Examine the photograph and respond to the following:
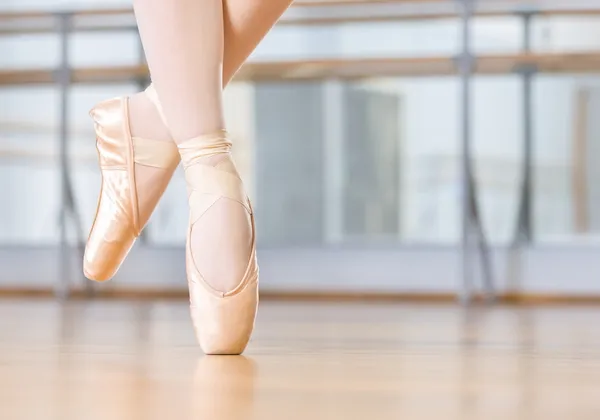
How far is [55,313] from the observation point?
1895 mm

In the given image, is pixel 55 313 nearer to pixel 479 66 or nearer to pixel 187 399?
pixel 479 66

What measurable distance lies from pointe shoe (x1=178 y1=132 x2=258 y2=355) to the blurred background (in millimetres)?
1499

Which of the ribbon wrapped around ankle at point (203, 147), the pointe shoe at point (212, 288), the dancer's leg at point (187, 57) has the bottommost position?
the pointe shoe at point (212, 288)

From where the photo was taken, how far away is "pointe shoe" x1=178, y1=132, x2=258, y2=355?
959mm

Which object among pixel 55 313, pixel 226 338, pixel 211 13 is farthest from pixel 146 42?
pixel 55 313

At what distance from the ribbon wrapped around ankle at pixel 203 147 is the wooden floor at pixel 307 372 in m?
0.17

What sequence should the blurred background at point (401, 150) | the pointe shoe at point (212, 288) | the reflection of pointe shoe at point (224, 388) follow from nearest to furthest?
1. the reflection of pointe shoe at point (224, 388)
2. the pointe shoe at point (212, 288)
3. the blurred background at point (401, 150)

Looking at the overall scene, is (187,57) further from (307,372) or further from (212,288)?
(307,372)

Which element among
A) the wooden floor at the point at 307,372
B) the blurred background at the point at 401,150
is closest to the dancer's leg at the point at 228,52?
the wooden floor at the point at 307,372

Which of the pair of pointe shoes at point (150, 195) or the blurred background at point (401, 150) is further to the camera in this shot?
the blurred background at point (401, 150)

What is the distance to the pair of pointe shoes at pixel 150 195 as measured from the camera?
0.97 metres

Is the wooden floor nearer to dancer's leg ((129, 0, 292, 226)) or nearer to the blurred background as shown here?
dancer's leg ((129, 0, 292, 226))

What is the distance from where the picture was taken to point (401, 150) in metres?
2.64

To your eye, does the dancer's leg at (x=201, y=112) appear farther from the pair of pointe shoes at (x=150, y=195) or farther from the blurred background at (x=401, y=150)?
the blurred background at (x=401, y=150)
